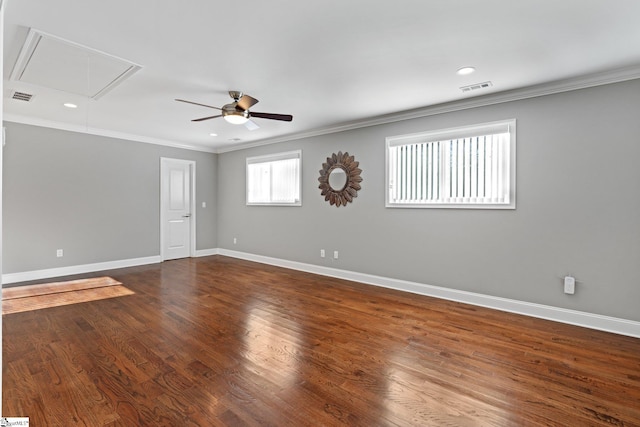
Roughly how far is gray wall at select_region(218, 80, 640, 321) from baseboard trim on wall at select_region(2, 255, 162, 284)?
4237 mm

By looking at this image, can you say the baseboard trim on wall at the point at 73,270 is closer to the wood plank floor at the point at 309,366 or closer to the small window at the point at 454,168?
the wood plank floor at the point at 309,366

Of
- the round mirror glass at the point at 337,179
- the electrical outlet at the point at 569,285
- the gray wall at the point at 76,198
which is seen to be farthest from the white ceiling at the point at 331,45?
the electrical outlet at the point at 569,285

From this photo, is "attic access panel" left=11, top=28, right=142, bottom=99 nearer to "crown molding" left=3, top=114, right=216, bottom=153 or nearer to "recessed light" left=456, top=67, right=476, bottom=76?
"crown molding" left=3, top=114, right=216, bottom=153

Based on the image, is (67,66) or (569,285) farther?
(569,285)

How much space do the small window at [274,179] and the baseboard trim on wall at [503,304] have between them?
1435 millimetres

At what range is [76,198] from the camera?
538 centimetres

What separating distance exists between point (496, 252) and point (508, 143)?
4.26ft

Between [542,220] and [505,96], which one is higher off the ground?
[505,96]

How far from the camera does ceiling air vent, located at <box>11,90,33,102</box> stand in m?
3.78

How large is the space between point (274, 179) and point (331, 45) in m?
3.94

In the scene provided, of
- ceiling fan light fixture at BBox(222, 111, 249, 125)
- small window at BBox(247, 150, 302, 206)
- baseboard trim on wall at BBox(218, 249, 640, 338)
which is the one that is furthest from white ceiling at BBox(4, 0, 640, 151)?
baseboard trim on wall at BBox(218, 249, 640, 338)

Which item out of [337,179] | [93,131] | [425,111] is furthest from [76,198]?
[425,111]

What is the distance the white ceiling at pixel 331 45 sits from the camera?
7.13 feet

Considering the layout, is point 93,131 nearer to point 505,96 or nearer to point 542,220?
point 505,96
